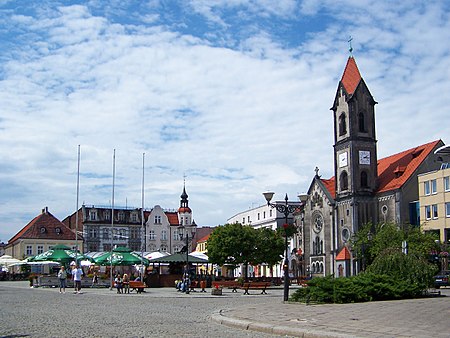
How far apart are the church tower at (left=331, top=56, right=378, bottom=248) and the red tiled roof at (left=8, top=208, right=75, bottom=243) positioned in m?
45.7

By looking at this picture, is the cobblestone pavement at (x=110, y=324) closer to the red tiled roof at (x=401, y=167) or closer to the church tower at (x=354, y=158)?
the red tiled roof at (x=401, y=167)

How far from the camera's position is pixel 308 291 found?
25.5m

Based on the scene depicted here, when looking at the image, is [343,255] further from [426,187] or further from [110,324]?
[110,324]

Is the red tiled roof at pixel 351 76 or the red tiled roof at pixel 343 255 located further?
the red tiled roof at pixel 351 76

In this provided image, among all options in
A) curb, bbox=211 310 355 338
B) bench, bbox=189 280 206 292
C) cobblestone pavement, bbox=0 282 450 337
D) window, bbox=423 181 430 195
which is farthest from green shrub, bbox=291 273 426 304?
window, bbox=423 181 430 195

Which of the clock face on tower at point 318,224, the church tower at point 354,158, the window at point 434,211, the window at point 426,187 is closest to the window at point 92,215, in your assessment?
the clock face on tower at point 318,224

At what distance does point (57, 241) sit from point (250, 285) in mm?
63374

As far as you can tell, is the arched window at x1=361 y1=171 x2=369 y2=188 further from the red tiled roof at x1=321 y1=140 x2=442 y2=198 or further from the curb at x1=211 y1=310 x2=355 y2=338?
the curb at x1=211 y1=310 x2=355 y2=338

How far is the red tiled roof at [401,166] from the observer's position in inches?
2776

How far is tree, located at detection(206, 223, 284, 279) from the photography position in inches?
2229

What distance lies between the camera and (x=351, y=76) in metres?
78.9

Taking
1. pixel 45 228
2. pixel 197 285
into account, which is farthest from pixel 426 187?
pixel 45 228

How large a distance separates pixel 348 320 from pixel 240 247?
39.8 metres

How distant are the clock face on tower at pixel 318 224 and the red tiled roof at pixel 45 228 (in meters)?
40.8
